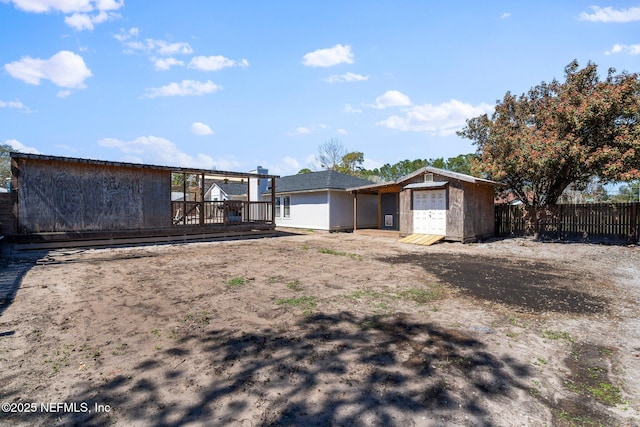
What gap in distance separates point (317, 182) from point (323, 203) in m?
1.80

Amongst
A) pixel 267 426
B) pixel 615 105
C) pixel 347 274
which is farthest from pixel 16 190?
pixel 615 105

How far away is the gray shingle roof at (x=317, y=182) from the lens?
796 inches

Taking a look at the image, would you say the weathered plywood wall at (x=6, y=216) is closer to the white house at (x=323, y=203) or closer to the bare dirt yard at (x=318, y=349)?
the bare dirt yard at (x=318, y=349)

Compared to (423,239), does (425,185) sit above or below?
above

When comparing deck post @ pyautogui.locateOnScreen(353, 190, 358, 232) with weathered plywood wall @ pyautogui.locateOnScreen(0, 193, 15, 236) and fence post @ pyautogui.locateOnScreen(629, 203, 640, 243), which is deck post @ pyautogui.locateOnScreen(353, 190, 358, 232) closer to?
fence post @ pyautogui.locateOnScreen(629, 203, 640, 243)

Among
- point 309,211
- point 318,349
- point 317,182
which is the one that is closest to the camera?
point 318,349

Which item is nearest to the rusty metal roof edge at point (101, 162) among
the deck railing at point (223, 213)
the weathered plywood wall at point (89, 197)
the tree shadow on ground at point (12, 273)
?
the weathered plywood wall at point (89, 197)

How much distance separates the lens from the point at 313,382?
3.02 metres

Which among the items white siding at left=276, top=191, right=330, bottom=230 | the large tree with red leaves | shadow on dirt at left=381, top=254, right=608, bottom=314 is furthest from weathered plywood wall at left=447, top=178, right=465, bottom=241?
white siding at left=276, top=191, right=330, bottom=230

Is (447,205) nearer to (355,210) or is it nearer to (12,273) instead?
(355,210)

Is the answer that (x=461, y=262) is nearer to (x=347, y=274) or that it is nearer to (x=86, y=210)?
(x=347, y=274)

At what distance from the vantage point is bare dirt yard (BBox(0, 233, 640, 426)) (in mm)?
2625

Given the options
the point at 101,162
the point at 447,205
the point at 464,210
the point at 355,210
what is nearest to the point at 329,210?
the point at 355,210

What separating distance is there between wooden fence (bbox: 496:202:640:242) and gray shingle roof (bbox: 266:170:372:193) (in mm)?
8805
